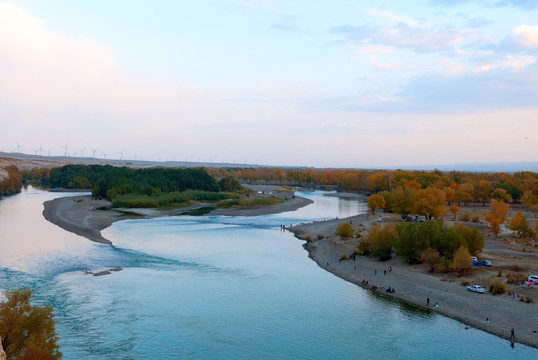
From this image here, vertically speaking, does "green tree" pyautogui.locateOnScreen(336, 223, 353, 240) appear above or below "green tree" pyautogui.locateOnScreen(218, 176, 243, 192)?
below

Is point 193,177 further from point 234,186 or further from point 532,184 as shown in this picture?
point 532,184

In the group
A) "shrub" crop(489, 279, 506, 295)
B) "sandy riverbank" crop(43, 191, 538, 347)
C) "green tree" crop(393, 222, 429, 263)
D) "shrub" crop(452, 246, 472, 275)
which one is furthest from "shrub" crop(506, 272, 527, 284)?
"green tree" crop(393, 222, 429, 263)

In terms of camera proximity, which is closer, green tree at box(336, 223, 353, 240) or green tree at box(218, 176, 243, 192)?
green tree at box(336, 223, 353, 240)

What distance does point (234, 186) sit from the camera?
105438 millimetres

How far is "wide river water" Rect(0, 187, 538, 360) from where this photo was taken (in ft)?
69.1

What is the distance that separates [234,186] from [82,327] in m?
83.3

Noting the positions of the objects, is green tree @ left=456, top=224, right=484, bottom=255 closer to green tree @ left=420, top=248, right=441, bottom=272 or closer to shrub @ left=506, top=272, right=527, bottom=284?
green tree @ left=420, top=248, right=441, bottom=272

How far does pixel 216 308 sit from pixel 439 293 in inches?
543

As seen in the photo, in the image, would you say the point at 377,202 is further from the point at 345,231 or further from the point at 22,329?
the point at 22,329

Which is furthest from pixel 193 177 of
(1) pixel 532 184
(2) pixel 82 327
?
(2) pixel 82 327

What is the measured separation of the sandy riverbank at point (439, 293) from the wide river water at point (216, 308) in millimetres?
993

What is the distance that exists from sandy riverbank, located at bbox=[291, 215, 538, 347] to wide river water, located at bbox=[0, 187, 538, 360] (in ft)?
3.26

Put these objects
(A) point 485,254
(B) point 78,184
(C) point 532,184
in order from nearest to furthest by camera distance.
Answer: (A) point 485,254 < (C) point 532,184 < (B) point 78,184

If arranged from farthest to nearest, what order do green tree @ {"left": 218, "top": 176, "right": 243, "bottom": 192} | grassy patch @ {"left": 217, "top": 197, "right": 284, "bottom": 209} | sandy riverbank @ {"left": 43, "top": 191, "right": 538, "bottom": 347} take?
1. green tree @ {"left": 218, "top": 176, "right": 243, "bottom": 192}
2. grassy patch @ {"left": 217, "top": 197, "right": 284, "bottom": 209}
3. sandy riverbank @ {"left": 43, "top": 191, "right": 538, "bottom": 347}
